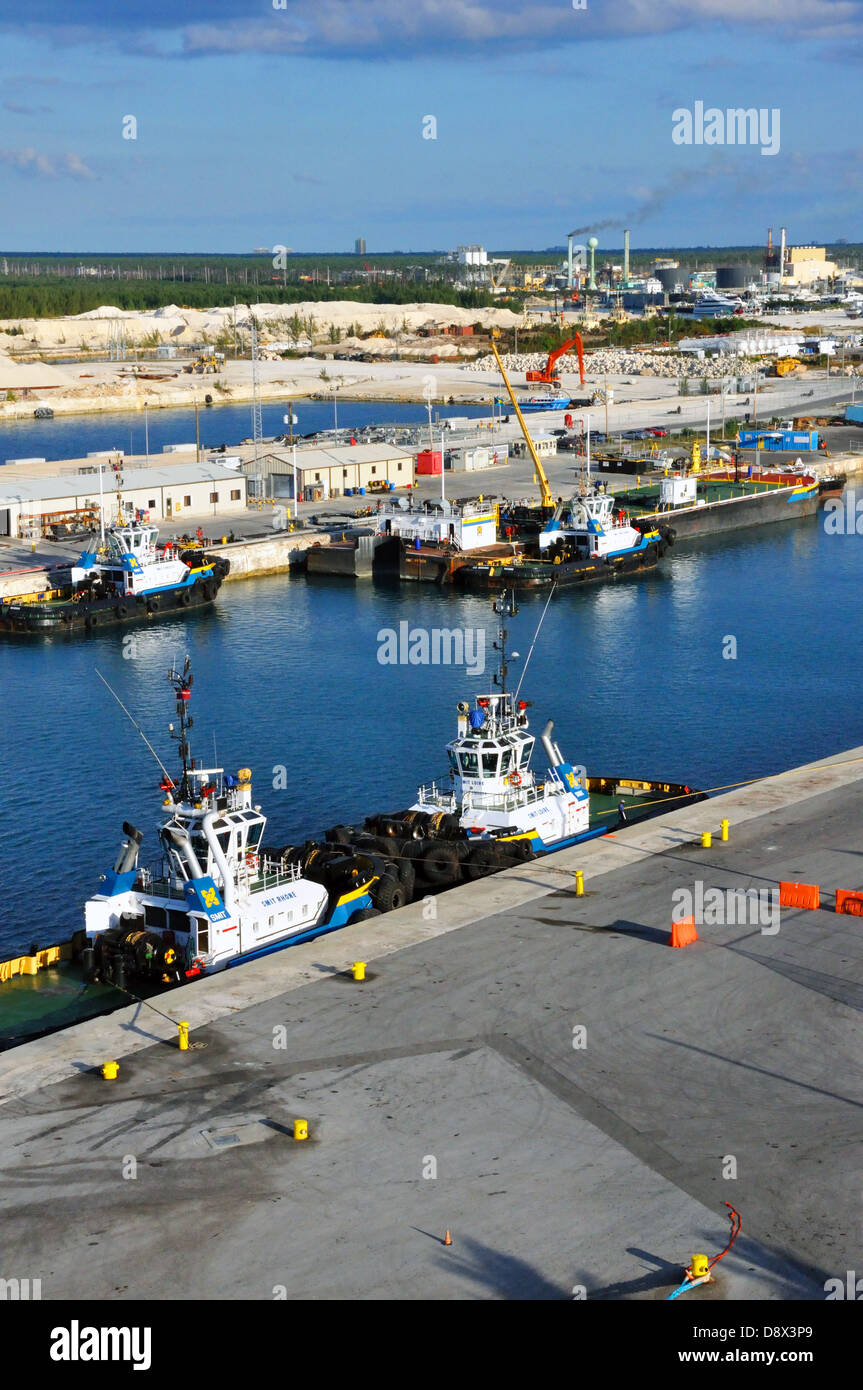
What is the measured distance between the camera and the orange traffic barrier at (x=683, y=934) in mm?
29766

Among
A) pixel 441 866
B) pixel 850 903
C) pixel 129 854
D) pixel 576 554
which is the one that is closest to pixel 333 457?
pixel 576 554

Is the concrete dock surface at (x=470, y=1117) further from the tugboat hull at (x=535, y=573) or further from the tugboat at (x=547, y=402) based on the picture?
the tugboat at (x=547, y=402)

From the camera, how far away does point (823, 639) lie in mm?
69188

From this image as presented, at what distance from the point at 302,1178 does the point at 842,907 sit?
13.5 m

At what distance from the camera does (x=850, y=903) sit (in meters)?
31.2

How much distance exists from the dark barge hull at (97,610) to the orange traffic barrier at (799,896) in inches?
1753

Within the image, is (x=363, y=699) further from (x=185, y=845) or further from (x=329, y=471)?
(x=329, y=471)

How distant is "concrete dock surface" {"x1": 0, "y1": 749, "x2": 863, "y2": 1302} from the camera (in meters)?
19.9

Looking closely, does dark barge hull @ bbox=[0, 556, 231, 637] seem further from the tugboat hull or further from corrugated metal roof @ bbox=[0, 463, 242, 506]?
corrugated metal roof @ bbox=[0, 463, 242, 506]

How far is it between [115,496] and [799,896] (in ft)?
200

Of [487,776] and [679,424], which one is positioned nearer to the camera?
[487,776]

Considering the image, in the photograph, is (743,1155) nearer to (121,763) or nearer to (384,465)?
(121,763)
